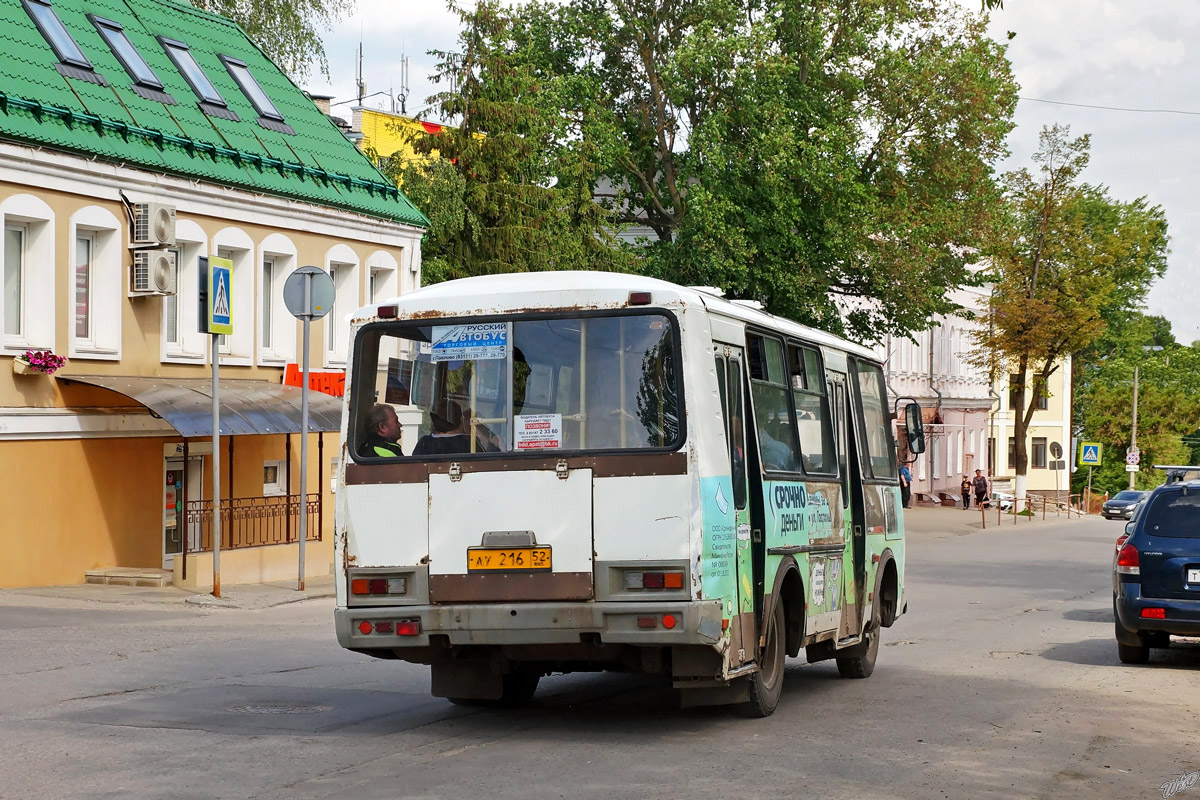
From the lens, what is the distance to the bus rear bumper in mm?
9648

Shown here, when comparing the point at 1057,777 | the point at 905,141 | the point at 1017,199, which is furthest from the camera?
the point at 1017,199

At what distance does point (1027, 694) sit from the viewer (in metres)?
12.9

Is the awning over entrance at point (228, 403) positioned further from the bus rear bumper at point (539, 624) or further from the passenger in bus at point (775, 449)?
the bus rear bumper at point (539, 624)

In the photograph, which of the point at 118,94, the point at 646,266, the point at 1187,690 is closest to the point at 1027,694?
the point at 1187,690

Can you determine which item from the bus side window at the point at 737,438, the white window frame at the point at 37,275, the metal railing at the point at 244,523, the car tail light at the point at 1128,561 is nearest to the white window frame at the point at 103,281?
the white window frame at the point at 37,275

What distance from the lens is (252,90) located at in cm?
2958

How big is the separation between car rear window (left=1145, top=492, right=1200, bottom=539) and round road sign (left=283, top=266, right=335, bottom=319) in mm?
10537

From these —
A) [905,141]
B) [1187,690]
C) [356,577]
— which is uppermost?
[905,141]

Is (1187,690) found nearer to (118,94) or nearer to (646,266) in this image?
(118,94)

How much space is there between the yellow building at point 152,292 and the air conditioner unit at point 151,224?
0.02 m

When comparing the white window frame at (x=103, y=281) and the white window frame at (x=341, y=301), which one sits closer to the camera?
the white window frame at (x=103, y=281)

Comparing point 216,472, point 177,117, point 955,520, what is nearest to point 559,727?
point 216,472

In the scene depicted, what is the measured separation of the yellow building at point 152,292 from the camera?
2245cm

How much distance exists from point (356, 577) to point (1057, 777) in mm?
4249
